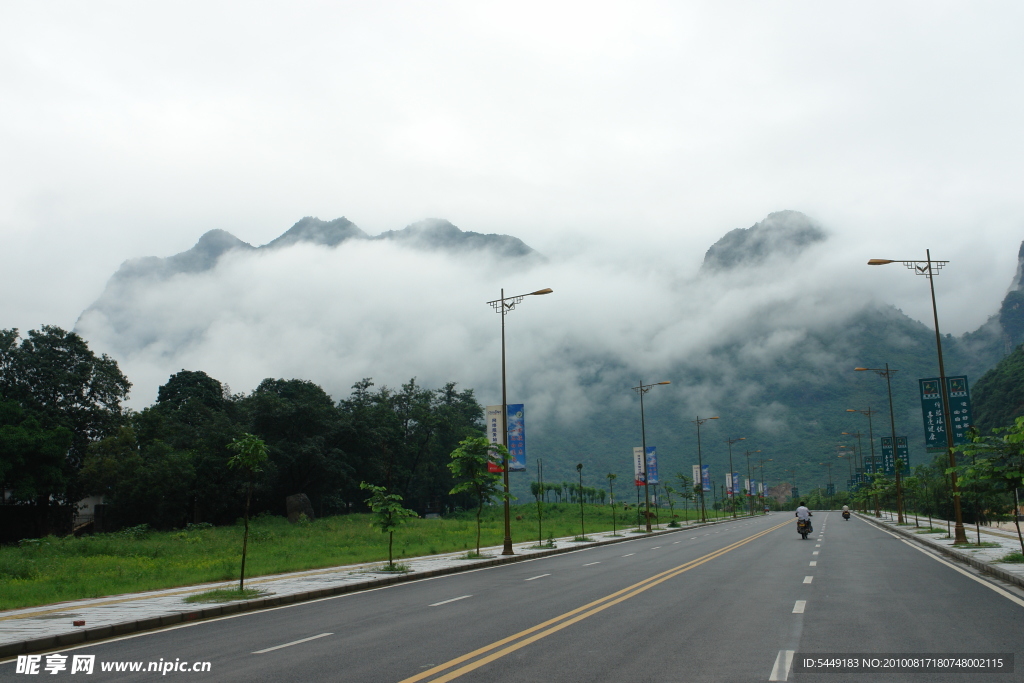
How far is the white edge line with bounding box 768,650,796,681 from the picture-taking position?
309 inches

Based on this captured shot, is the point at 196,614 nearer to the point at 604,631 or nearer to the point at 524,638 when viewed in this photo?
the point at 524,638

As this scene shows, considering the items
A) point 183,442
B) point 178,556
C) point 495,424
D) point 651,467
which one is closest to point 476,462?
point 495,424

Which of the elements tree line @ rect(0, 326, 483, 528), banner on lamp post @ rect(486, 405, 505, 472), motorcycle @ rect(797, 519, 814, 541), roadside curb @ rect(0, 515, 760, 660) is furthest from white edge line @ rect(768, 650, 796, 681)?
tree line @ rect(0, 326, 483, 528)

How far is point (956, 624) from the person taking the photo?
10906mm

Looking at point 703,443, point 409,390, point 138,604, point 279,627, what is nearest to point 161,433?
point 409,390

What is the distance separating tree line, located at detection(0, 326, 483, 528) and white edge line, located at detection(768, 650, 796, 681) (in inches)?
1757

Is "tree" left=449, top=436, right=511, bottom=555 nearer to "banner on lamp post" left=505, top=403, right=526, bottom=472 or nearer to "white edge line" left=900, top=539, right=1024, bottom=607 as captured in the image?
"banner on lamp post" left=505, top=403, right=526, bottom=472

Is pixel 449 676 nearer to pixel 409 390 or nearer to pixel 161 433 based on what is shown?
pixel 161 433

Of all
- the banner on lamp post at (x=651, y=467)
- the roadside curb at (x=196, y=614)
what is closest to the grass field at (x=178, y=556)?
the roadside curb at (x=196, y=614)

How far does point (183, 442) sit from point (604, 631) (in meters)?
64.0

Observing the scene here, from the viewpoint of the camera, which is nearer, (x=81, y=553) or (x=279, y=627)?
(x=279, y=627)

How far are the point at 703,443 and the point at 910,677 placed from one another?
19373 centimetres

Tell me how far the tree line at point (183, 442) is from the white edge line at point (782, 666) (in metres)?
44.6

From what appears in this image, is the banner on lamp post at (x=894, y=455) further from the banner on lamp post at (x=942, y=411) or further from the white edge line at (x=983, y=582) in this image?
the white edge line at (x=983, y=582)
